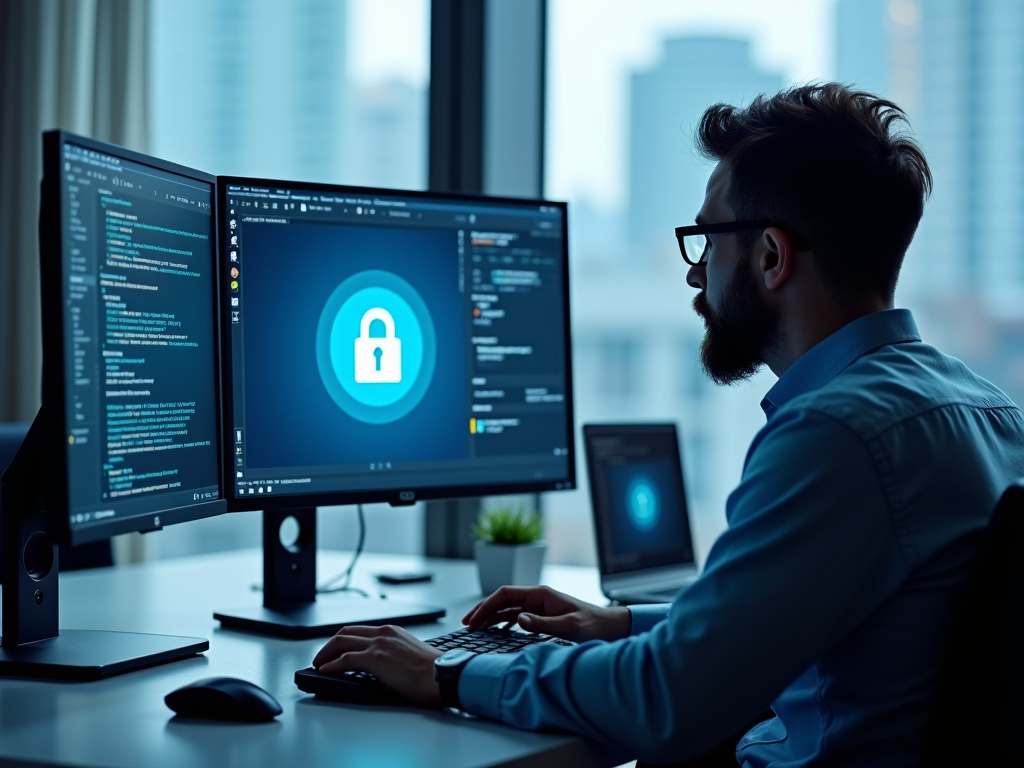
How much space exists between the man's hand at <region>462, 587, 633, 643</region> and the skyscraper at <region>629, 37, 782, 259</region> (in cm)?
130

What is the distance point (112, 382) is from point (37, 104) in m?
1.84

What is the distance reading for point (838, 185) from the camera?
3.93 feet

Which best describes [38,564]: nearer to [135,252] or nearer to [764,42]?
[135,252]

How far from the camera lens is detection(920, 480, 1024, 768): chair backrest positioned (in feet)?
2.84

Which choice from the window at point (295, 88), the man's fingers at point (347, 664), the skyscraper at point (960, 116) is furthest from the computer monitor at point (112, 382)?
the skyscraper at point (960, 116)

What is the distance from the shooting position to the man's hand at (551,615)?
4.22 feet

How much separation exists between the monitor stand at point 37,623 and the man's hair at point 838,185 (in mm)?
887

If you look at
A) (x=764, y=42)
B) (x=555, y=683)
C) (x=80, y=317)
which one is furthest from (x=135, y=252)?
(x=764, y=42)

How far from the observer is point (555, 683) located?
1.01 metres

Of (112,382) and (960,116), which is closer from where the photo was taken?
(112,382)

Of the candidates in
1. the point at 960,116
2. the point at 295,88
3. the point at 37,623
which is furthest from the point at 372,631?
the point at 295,88

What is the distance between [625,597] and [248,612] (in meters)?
0.59

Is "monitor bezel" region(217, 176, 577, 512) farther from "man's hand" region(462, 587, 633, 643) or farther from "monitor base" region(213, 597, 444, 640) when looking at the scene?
Result: "man's hand" region(462, 587, 633, 643)

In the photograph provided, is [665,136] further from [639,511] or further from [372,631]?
[372,631]
